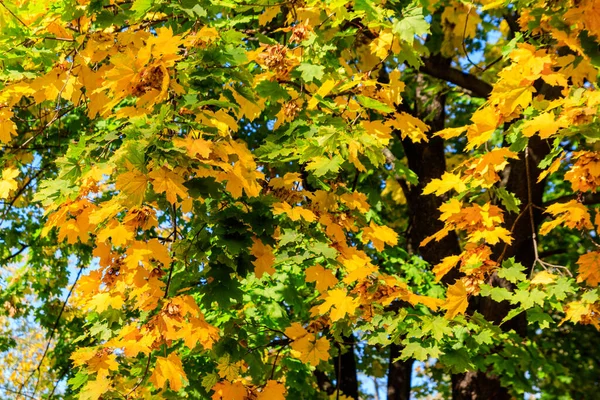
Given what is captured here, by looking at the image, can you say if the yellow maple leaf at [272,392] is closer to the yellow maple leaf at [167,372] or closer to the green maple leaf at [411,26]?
the yellow maple leaf at [167,372]

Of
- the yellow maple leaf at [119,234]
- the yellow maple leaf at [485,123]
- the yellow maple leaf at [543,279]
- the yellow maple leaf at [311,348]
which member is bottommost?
the yellow maple leaf at [311,348]

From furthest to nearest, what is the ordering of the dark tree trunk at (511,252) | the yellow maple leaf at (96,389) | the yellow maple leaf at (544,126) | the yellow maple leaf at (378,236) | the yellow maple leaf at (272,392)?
the dark tree trunk at (511,252) < the yellow maple leaf at (378,236) < the yellow maple leaf at (272,392) < the yellow maple leaf at (96,389) < the yellow maple leaf at (544,126)

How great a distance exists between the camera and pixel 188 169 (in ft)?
7.93

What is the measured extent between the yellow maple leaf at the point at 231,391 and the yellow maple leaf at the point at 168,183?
1200 millimetres

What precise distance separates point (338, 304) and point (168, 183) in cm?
125

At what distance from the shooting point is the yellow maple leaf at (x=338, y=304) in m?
3.07

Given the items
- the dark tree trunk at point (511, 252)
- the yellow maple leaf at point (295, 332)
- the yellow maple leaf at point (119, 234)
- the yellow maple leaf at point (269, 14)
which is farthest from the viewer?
the dark tree trunk at point (511, 252)

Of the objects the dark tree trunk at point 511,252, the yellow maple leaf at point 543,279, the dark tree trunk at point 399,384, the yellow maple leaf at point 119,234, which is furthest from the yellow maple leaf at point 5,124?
the dark tree trunk at point 399,384

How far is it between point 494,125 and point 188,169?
67.4 inches

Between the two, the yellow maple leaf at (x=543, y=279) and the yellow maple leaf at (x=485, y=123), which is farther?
the yellow maple leaf at (x=543, y=279)

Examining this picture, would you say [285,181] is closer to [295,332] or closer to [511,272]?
[295,332]

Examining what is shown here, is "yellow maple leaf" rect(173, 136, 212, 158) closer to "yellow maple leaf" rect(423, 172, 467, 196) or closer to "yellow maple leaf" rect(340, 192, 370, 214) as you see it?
"yellow maple leaf" rect(340, 192, 370, 214)

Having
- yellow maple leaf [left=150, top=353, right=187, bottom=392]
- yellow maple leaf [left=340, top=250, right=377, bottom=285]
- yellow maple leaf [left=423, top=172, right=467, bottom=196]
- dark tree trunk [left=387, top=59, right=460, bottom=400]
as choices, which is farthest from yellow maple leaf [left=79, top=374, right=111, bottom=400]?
dark tree trunk [left=387, top=59, right=460, bottom=400]

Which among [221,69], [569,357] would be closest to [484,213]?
[221,69]
